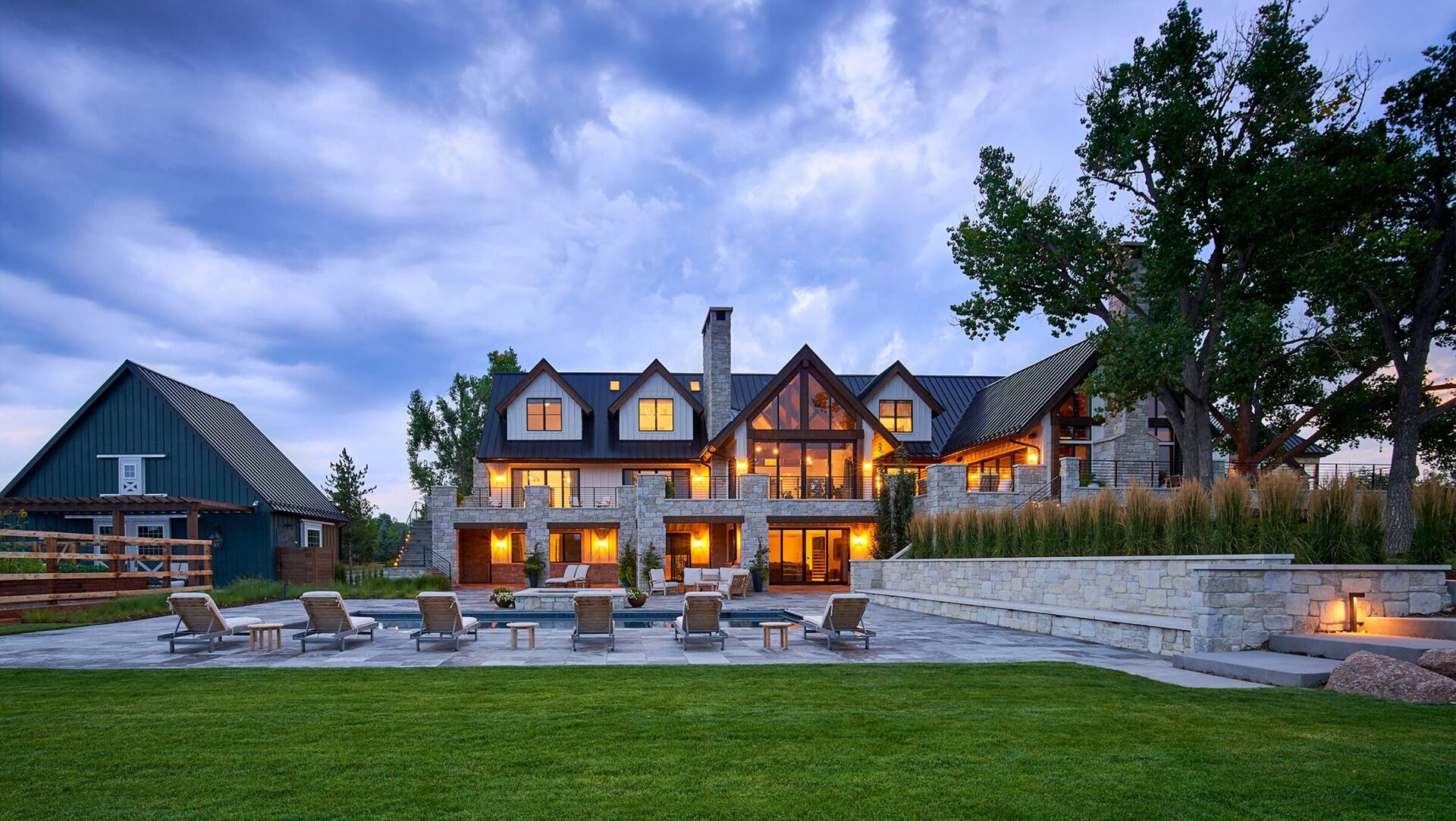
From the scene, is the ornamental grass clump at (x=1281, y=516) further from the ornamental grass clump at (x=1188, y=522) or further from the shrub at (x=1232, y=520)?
the ornamental grass clump at (x=1188, y=522)

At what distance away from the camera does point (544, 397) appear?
32969mm

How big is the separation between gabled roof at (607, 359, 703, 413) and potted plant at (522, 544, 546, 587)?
267 inches

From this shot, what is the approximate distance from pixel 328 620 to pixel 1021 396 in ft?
80.1

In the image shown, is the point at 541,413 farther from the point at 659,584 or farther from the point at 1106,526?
the point at 1106,526

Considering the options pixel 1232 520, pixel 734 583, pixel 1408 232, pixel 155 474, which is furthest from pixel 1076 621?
pixel 155 474

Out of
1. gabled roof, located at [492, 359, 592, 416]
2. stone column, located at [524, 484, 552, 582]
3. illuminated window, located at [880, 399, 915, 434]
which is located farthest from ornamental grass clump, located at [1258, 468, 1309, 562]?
gabled roof, located at [492, 359, 592, 416]

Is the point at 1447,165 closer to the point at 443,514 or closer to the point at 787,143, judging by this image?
the point at 787,143

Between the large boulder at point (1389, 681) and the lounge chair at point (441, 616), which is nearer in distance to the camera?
the large boulder at point (1389, 681)

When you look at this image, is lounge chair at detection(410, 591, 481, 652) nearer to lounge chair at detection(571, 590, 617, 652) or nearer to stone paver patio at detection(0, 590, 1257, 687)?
stone paver patio at detection(0, 590, 1257, 687)

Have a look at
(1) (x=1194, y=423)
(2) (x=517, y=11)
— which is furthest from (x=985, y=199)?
(2) (x=517, y=11)

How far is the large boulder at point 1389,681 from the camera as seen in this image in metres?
7.25

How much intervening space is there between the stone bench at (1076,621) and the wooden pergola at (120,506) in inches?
813

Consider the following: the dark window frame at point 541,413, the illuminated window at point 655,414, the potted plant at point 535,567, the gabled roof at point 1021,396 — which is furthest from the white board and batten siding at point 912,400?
the potted plant at point 535,567

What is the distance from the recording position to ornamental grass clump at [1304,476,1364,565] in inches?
425
